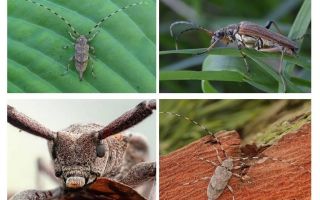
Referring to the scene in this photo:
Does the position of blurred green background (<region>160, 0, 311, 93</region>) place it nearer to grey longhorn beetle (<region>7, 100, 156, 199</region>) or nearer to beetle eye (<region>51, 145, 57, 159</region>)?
grey longhorn beetle (<region>7, 100, 156, 199</region>)

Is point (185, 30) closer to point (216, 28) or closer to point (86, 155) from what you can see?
point (216, 28)

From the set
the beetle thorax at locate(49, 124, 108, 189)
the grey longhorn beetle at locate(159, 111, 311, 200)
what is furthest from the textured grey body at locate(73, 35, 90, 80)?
the grey longhorn beetle at locate(159, 111, 311, 200)

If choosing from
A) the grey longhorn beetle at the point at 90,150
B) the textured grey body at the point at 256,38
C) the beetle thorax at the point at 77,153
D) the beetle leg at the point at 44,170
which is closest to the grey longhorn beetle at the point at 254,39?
the textured grey body at the point at 256,38

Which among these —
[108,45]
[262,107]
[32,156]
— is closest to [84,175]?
[32,156]

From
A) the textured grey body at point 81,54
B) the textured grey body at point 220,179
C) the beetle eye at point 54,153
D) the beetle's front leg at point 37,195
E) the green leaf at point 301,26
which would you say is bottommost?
the beetle's front leg at point 37,195

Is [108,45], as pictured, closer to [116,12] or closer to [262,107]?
[116,12]

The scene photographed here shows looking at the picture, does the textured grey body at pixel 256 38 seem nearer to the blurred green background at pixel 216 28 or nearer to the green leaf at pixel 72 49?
the blurred green background at pixel 216 28
